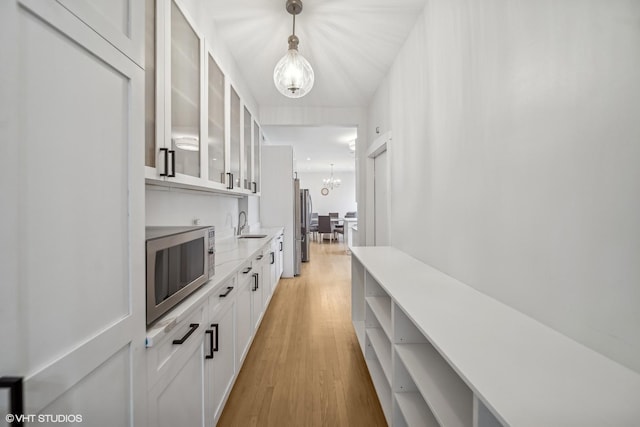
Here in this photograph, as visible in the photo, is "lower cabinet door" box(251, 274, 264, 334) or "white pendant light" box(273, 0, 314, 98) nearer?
"white pendant light" box(273, 0, 314, 98)

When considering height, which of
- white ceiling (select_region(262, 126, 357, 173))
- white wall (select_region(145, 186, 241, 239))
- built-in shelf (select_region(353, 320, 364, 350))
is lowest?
built-in shelf (select_region(353, 320, 364, 350))

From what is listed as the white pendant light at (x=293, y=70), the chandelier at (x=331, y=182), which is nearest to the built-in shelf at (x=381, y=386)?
the white pendant light at (x=293, y=70)

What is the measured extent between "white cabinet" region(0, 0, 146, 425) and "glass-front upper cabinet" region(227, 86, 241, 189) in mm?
1721

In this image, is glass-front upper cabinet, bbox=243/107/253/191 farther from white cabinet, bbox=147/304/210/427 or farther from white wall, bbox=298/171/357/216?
white wall, bbox=298/171/357/216

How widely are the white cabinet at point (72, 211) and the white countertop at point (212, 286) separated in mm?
81

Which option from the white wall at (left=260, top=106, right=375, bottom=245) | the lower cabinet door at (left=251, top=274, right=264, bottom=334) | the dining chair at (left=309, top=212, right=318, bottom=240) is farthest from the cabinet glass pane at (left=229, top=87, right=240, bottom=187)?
the dining chair at (left=309, top=212, right=318, bottom=240)

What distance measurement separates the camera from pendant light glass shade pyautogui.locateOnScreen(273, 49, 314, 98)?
200 centimetres

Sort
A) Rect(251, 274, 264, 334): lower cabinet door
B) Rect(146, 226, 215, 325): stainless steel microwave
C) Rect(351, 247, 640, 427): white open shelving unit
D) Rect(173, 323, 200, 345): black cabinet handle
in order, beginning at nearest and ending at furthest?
1. Rect(351, 247, 640, 427): white open shelving unit
2. Rect(146, 226, 215, 325): stainless steel microwave
3. Rect(173, 323, 200, 345): black cabinet handle
4. Rect(251, 274, 264, 334): lower cabinet door

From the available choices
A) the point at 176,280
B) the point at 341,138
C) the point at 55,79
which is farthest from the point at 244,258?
the point at 341,138

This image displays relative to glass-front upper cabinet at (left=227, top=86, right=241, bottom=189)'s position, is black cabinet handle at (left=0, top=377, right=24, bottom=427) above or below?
below

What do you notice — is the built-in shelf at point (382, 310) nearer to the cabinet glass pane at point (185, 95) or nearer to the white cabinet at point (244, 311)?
the white cabinet at point (244, 311)

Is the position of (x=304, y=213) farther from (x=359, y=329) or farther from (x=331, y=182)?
(x=331, y=182)

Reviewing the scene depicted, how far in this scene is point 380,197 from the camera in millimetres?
3561

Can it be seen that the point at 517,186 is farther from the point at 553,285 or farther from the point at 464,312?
the point at 464,312
